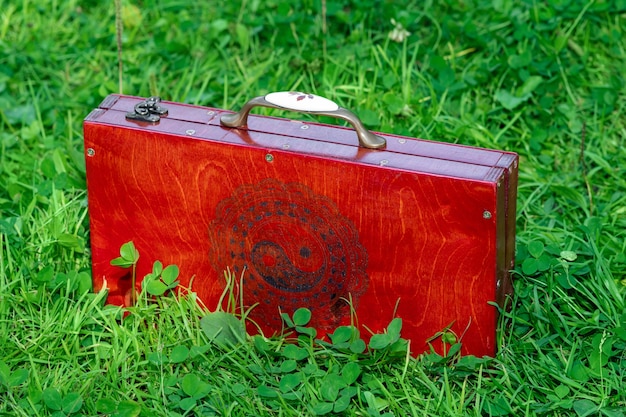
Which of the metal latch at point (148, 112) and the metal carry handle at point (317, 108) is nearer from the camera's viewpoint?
the metal carry handle at point (317, 108)

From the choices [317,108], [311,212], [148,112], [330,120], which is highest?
[317,108]

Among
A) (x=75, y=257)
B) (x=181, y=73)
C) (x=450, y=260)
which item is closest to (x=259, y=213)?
(x=450, y=260)

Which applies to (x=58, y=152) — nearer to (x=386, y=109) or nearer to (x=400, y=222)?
(x=386, y=109)

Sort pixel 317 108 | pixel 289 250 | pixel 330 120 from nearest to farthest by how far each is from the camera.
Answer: pixel 317 108 → pixel 289 250 → pixel 330 120

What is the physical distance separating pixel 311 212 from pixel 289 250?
0.14m

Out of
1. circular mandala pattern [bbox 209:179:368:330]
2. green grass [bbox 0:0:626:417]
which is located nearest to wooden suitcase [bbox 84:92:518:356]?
circular mandala pattern [bbox 209:179:368:330]

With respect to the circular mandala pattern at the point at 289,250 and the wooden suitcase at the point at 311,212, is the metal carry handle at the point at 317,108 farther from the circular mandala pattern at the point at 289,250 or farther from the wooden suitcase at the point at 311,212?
the circular mandala pattern at the point at 289,250

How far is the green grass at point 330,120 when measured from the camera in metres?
2.60

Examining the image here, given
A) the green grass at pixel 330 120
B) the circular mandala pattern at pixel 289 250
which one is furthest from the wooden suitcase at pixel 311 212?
the green grass at pixel 330 120

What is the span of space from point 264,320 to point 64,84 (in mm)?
1690

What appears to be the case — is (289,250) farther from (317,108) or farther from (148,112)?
(148,112)

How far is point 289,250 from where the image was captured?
8.84ft

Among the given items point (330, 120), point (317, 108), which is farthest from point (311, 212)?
point (330, 120)

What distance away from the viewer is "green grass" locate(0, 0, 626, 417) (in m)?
2.60
